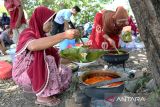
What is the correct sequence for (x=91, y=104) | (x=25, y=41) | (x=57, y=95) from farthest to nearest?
(x=57, y=95)
(x=25, y=41)
(x=91, y=104)

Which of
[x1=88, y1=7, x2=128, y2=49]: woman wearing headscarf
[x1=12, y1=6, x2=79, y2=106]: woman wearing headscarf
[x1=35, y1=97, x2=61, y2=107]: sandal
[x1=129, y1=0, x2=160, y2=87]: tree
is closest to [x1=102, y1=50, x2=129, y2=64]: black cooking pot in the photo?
[x1=88, y1=7, x2=128, y2=49]: woman wearing headscarf

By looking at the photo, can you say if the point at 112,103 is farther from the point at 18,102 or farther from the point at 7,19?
the point at 7,19

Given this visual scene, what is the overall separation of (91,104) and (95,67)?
86.7 inches

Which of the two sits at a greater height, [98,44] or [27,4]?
[27,4]

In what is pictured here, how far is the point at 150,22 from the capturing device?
6.72 ft

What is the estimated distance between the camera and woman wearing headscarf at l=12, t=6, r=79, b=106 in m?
3.63

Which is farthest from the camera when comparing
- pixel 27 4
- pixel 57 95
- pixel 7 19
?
pixel 27 4

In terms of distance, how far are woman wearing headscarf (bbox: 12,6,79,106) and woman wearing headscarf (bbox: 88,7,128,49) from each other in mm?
1152

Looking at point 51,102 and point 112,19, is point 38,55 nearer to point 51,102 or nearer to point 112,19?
point 51,102

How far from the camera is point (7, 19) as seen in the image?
989 centimetres

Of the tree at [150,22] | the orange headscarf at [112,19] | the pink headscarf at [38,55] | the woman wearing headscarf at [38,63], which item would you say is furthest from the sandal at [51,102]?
the tree at [150,22]

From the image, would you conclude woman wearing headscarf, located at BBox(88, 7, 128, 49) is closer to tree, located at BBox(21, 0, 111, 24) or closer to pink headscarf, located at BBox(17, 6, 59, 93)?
pink headscarf, located at BBox(17, 6, 59, 93)

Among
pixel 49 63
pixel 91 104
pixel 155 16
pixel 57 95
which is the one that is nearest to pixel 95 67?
pixel 57 95

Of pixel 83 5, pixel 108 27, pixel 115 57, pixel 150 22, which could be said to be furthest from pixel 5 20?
pixel 150 22
